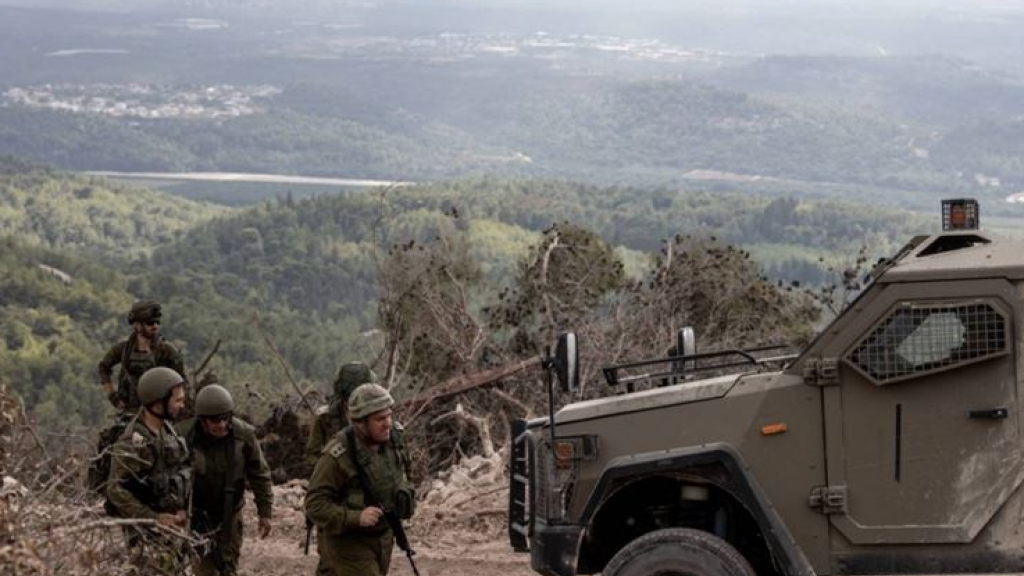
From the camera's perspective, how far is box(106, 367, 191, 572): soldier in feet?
32.3

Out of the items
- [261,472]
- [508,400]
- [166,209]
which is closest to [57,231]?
[166,209]

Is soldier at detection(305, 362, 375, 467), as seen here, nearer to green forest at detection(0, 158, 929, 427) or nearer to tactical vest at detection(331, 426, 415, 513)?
tactical vest at detection(331, 426, 415, 513)

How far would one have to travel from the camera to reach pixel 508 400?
17859 millimetres

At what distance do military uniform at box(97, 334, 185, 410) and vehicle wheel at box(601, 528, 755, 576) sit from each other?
4994 mm

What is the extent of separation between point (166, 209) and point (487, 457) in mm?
88472

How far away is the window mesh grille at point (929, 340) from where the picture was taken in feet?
28.7

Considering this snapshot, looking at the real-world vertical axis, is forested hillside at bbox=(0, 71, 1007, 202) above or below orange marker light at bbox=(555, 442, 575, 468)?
below

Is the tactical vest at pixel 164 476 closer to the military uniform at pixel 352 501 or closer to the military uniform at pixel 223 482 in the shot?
the military uniform at pixel 223 482

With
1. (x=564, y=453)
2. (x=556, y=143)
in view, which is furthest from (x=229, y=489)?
(x=556, y=143)

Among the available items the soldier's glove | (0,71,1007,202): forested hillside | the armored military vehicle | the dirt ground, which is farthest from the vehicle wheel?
(0,71,1007,202): forested hillside

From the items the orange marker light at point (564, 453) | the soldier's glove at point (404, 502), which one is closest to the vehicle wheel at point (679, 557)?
the orange marker light at point (564, 453)

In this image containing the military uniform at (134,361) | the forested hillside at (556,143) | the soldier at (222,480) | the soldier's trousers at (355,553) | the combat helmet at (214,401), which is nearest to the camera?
the soldier's trousers at (355,553)

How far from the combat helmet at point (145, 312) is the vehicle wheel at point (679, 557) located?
5.12 meters

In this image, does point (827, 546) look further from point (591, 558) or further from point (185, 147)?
point (185, 147)
